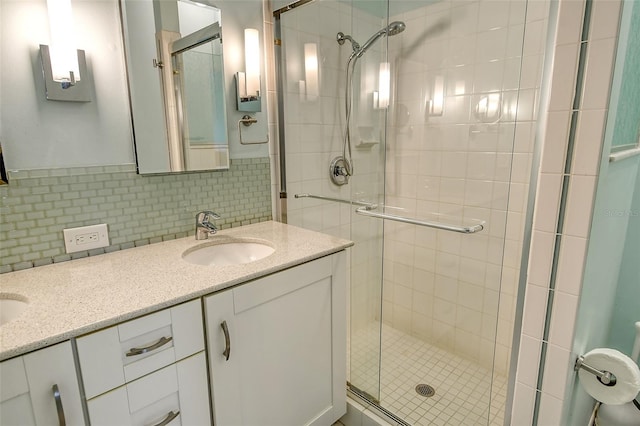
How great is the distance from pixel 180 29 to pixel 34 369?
1.29m

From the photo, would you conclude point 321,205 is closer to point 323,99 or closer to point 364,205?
point 364,205

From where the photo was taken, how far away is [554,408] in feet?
3.37

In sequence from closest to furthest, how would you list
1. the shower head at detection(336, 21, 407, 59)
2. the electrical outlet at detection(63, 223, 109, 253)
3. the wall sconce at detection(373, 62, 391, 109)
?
the electrical outlet at detection(63, 223, 109, 253)
the shower head at detection(336, 21, 407, 59)
the wall sconce at detection(373, 62, 391, 109)

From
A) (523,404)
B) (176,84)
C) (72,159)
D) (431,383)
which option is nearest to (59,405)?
(72,159)

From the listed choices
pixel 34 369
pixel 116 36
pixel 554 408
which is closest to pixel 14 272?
pixel 34 369

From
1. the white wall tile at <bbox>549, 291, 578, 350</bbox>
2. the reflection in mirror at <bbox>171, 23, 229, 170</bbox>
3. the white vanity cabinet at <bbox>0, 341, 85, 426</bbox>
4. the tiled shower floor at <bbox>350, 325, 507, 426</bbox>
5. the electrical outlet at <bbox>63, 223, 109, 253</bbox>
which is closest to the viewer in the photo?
the white vanity cabinet at <bbox>0, 341, 85, 426</bbox>

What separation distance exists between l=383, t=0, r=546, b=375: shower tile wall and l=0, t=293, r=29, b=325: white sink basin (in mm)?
1700

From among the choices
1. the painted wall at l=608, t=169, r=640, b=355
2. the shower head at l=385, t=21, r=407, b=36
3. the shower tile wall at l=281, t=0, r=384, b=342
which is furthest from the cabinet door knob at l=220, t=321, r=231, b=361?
the shower head at l=385, t=21, r=407, b=36

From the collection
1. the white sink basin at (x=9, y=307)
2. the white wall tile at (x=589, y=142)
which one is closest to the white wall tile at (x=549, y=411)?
the white wall tile at (x=589, y=142)

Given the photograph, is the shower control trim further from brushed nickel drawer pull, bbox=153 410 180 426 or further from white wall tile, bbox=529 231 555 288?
brushed nickel drawer pull, bbox=153 410 180 426

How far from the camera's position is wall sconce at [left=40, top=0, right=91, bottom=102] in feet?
3.62

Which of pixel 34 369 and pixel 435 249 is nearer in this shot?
pixel 34 369

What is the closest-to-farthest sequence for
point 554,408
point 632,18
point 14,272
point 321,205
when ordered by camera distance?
point 632,18 < point 554,408 < point 14,272 < point 321,205

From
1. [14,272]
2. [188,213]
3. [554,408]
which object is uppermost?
[188,213]
